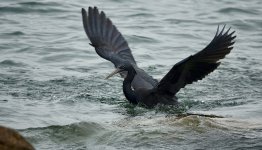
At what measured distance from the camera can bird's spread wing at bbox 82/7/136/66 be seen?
11117 mm

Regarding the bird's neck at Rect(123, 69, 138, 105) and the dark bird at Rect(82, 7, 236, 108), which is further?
the bird's neck at Rect(123, 69, 138, 105)

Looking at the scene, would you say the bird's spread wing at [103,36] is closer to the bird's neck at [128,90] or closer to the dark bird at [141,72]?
the dark bird at [141,72]

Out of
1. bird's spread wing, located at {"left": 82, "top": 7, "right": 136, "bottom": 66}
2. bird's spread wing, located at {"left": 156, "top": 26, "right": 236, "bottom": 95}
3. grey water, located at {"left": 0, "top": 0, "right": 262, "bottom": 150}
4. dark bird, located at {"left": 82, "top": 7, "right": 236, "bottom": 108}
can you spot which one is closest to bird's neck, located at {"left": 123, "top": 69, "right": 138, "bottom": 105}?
dark bird, located at {"left": 82, "top": 7, "right": 236, "bottom": 108}

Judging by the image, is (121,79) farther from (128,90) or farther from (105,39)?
(128,90)

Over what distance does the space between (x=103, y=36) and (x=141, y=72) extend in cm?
96

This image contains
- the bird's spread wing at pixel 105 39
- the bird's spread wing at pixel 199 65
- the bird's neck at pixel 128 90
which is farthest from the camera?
the bird's spread wing at pixel 105 39

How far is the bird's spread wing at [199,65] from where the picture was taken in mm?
9336

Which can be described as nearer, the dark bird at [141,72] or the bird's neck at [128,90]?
the dark bird at [141,72]

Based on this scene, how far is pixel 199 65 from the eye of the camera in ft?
31.4

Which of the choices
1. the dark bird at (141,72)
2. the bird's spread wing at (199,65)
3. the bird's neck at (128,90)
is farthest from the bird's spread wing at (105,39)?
the bird's spread wing at (199,65)

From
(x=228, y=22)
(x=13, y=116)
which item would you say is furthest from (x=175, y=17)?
(x=13, y=116)

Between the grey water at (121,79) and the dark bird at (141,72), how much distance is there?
0.24 meters

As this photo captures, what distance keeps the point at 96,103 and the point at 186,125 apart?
92.9 inches

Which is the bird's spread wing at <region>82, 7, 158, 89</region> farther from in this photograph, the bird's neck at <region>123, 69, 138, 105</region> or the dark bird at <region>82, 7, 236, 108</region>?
the bird's neck at <region>123, 69, 138, 105</region>
